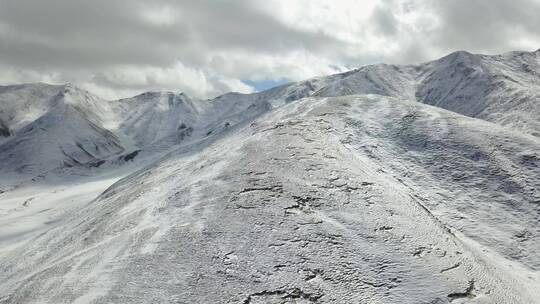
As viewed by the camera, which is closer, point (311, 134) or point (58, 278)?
point (58, 278)

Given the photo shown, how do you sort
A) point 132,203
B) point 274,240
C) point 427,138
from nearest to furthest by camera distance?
1. point 274,240
2. point 132,203
3. point 427,138

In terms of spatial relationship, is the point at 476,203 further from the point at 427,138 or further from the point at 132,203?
the point at 132,203

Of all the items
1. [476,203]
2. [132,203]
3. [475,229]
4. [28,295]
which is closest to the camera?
[28,295]

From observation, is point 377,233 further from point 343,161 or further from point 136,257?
point 136,257

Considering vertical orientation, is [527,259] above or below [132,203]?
below

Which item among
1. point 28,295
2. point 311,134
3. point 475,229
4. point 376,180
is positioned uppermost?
point 311,134

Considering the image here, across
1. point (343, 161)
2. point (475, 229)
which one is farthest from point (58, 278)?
point (475, 229)

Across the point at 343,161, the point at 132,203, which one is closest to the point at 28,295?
the point at 132,203
